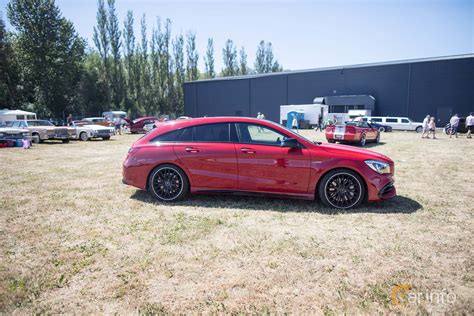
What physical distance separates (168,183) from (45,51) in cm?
4172

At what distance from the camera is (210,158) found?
16.7 feet

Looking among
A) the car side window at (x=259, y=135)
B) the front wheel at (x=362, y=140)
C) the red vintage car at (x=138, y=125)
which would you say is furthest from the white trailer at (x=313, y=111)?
the car side window at (x=259, y=135)

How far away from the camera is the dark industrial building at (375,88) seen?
1203 inches

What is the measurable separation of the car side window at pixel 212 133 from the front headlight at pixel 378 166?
2.46 m

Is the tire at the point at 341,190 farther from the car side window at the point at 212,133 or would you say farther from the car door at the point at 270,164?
the car side window at the point at 212,133

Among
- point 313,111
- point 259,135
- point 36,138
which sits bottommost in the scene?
point 36,138

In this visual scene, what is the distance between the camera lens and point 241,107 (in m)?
46.3

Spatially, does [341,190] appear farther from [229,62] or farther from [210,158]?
[229,62]

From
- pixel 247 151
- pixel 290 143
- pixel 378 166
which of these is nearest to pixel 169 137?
pixel 247 151

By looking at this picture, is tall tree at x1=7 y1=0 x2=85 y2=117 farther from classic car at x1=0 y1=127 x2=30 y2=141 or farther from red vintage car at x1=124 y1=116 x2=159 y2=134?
classic car at x1=0 y1=127 x2=30 y2=141

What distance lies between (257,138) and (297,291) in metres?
2.91

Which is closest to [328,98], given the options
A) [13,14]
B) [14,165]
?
[14,165]

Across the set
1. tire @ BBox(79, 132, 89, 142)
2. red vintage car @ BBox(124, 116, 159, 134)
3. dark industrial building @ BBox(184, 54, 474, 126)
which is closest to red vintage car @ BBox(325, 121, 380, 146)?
tire @ BBox(79, 132, 89, 142)

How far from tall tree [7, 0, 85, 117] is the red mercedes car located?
133 feet
